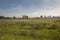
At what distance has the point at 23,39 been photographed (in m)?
20.3

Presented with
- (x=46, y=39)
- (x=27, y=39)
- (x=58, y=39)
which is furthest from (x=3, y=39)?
(x=58, y=39)

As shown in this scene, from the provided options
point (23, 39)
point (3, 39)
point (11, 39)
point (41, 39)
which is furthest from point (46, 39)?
point (3, 39)

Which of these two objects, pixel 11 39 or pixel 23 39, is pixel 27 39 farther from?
pixel 11 39

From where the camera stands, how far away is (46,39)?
19.8 meters

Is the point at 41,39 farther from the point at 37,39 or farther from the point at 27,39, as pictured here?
the point at 27,39

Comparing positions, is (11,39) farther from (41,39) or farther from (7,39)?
(41,39)

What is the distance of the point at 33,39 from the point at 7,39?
14.8 ft

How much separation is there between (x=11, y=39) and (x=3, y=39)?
1349mm

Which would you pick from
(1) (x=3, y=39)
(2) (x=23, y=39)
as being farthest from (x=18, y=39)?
(1) (x=3, y=39)

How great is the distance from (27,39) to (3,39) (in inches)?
164

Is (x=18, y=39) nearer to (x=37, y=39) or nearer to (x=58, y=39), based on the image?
(x=37, y=39)

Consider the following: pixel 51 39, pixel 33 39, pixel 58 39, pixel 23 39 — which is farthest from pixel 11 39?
pixel 58 39

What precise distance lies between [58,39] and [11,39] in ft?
27.1

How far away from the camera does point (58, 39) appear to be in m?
20.0
